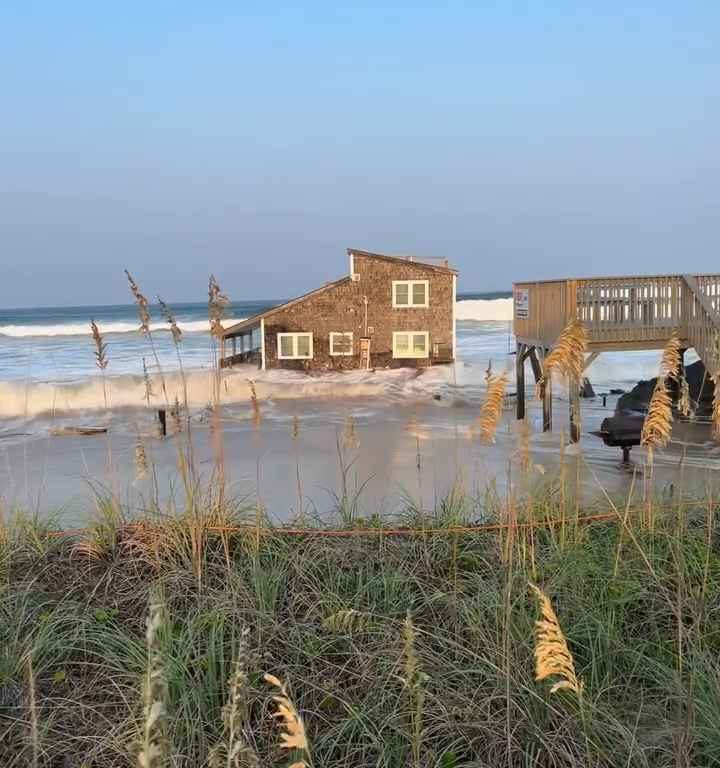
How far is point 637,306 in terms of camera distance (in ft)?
42.7

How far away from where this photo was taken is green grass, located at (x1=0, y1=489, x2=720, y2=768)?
2.84 metres

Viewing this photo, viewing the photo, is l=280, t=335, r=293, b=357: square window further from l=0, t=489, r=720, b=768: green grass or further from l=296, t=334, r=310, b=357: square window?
l=0, t=489, r=720, b=768: green grass

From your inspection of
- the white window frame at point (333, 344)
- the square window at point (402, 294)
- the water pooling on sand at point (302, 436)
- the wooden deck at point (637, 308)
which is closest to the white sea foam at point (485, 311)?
the water pooling on sand at point (302, 436)

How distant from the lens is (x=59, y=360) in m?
36.3

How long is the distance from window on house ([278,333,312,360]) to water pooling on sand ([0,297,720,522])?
112 centimetres

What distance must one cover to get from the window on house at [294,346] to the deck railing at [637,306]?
16.1 meters

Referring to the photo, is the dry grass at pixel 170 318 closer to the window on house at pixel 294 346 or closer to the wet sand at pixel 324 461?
Result: the wet sand at pixel 324 461

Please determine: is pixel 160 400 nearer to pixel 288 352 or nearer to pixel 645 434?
pixel 288 352

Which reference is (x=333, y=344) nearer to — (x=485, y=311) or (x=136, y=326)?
(x=136, y=326)

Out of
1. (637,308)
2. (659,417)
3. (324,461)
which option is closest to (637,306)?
(637,308)

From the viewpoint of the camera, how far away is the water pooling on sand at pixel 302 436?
8.71 m

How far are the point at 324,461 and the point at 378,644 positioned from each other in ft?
25.5

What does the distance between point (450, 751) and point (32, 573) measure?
283 centimetres

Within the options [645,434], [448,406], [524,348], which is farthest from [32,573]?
[448,406]
